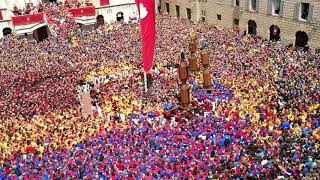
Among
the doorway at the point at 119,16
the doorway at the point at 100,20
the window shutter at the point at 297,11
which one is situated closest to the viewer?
the window shutter at the point at 297,11

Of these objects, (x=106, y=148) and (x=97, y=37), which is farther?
(x=97, y=37)

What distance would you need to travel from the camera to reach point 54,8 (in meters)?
40.8

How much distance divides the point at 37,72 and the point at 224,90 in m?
13.2

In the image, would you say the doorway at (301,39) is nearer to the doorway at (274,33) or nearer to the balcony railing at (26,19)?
the doorway at (274,33)

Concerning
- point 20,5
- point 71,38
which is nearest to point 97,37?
point 71,38

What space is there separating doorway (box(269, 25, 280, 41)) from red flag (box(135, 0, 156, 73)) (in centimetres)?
1679

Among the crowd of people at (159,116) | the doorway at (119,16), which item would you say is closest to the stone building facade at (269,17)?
the crowd of people at (159,116)

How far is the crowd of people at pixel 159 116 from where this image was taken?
52.1ft

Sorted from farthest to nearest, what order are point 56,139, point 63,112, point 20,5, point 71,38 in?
1. point 20,5
2. point 71,38
3. point 63,112
4. point 56,139

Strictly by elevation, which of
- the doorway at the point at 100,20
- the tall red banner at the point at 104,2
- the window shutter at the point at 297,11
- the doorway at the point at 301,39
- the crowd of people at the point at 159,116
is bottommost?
the crowd of people at the point at 159,116

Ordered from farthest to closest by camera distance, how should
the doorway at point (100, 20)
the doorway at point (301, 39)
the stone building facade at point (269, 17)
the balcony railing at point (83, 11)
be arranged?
the doorway at point (100, 20) < the balcony railing at point (83, 11) < the doorway at point (301, 39) < the stone building facade at point (269, 17)

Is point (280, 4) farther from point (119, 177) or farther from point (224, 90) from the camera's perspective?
point (119, 177)

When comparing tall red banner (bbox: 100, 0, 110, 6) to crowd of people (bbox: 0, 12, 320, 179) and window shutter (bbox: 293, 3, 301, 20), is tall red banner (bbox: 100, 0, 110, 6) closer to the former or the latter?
crowd of people (bbox: 0, 12, 320, 179)

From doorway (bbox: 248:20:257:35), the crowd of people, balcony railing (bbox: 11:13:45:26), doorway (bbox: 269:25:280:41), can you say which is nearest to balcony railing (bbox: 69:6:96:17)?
balcony railing (bbox: 11:13:45:26)
